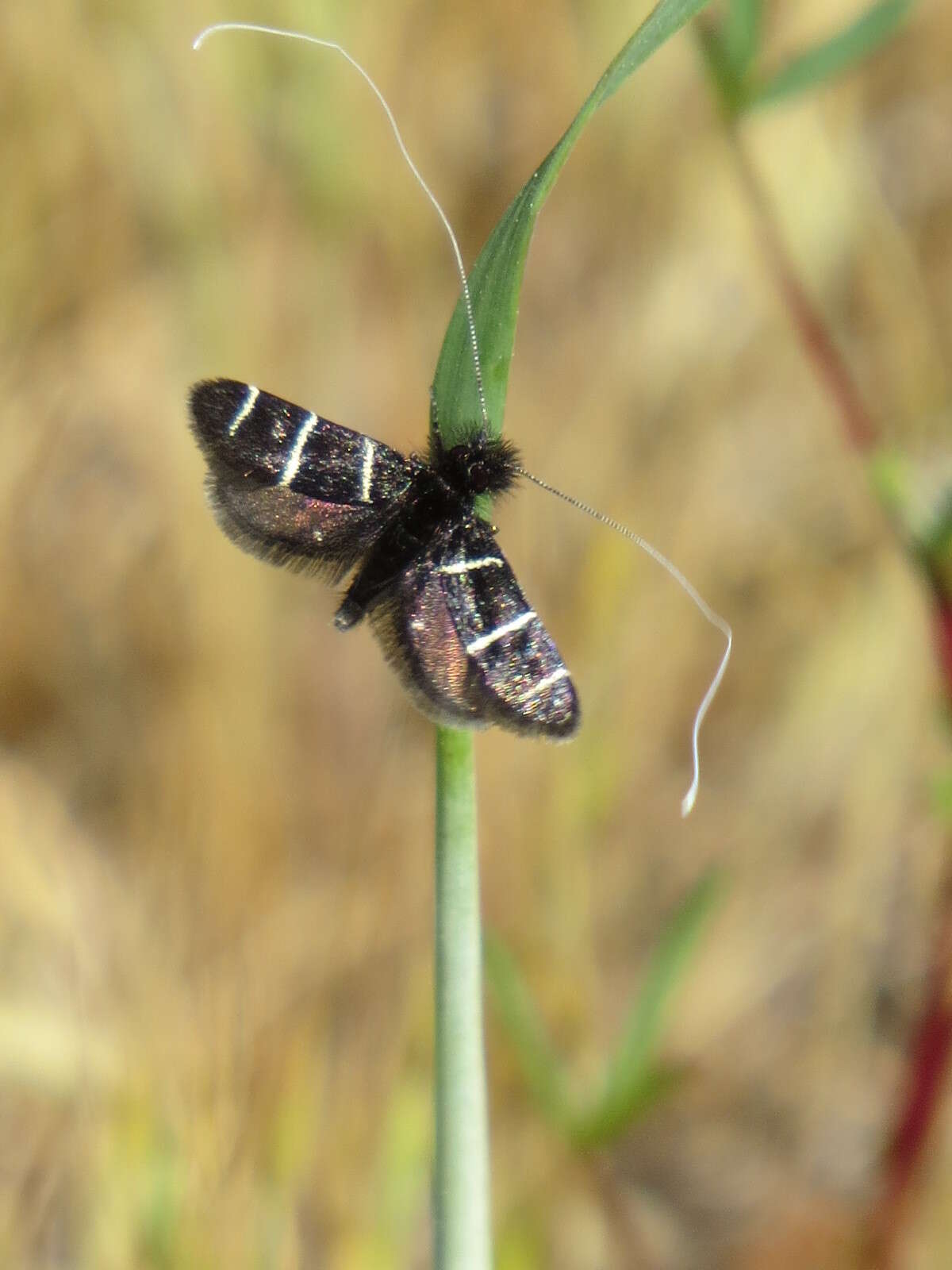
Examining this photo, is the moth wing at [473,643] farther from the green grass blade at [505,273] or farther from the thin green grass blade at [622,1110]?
the thin green grass blade at [622,1110]

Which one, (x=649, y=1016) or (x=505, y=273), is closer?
(x=505, y=273)

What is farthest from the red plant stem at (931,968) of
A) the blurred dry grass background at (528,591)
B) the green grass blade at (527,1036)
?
the green grass blade at (527,1036)

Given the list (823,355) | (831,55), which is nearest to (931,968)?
(823,355)

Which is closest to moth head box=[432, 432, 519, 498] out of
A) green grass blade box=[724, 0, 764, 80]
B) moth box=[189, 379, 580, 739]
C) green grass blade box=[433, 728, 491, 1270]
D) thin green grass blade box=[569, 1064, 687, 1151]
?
moth box=[189, 379, 580, 739]

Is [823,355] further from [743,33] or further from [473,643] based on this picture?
[473,643]

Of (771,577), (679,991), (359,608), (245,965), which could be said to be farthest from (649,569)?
(359,608)

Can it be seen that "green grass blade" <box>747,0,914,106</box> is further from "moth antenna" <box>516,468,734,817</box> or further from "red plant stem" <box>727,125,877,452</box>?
"moth antenna" <box>516,468,734,817</box>
